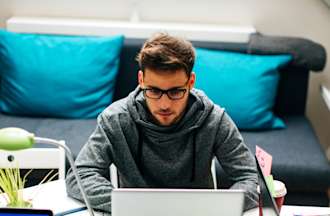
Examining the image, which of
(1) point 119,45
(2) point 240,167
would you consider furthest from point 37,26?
(2) point 240,167

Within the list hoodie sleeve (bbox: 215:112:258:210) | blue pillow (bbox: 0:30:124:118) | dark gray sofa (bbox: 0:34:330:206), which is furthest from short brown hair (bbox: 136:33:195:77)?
blue pillow (bbox: 0:30:124:118)

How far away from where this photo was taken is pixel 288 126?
9.37 ft

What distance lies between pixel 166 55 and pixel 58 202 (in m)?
0.52

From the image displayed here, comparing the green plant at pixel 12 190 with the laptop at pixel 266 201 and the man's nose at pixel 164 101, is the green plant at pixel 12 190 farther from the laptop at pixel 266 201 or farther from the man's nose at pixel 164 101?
the laptop at pixel 266 201

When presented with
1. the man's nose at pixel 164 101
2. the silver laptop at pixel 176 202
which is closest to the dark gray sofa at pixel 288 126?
the man's nose at pixel 164 101

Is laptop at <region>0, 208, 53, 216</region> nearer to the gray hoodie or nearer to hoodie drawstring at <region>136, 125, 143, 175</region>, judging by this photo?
the gray hoodie

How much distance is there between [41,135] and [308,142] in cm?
127

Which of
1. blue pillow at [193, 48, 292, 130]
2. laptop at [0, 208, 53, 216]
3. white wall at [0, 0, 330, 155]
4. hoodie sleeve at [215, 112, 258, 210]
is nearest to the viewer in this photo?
laptop at [0, 208, 53, 216]

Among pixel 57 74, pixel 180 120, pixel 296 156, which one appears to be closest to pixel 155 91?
pixel 180 120

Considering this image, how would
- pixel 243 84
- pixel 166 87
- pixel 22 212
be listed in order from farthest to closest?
1. pixel 243 84
2. pixel 166 87
3. pixel 22 212

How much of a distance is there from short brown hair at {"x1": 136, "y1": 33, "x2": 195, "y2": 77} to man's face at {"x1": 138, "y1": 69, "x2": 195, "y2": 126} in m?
0.02

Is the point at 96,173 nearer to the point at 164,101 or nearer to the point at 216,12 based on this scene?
the point at 164,101

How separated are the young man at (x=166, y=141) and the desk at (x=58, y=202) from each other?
36 mm

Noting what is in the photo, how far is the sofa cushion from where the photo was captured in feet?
8.02
